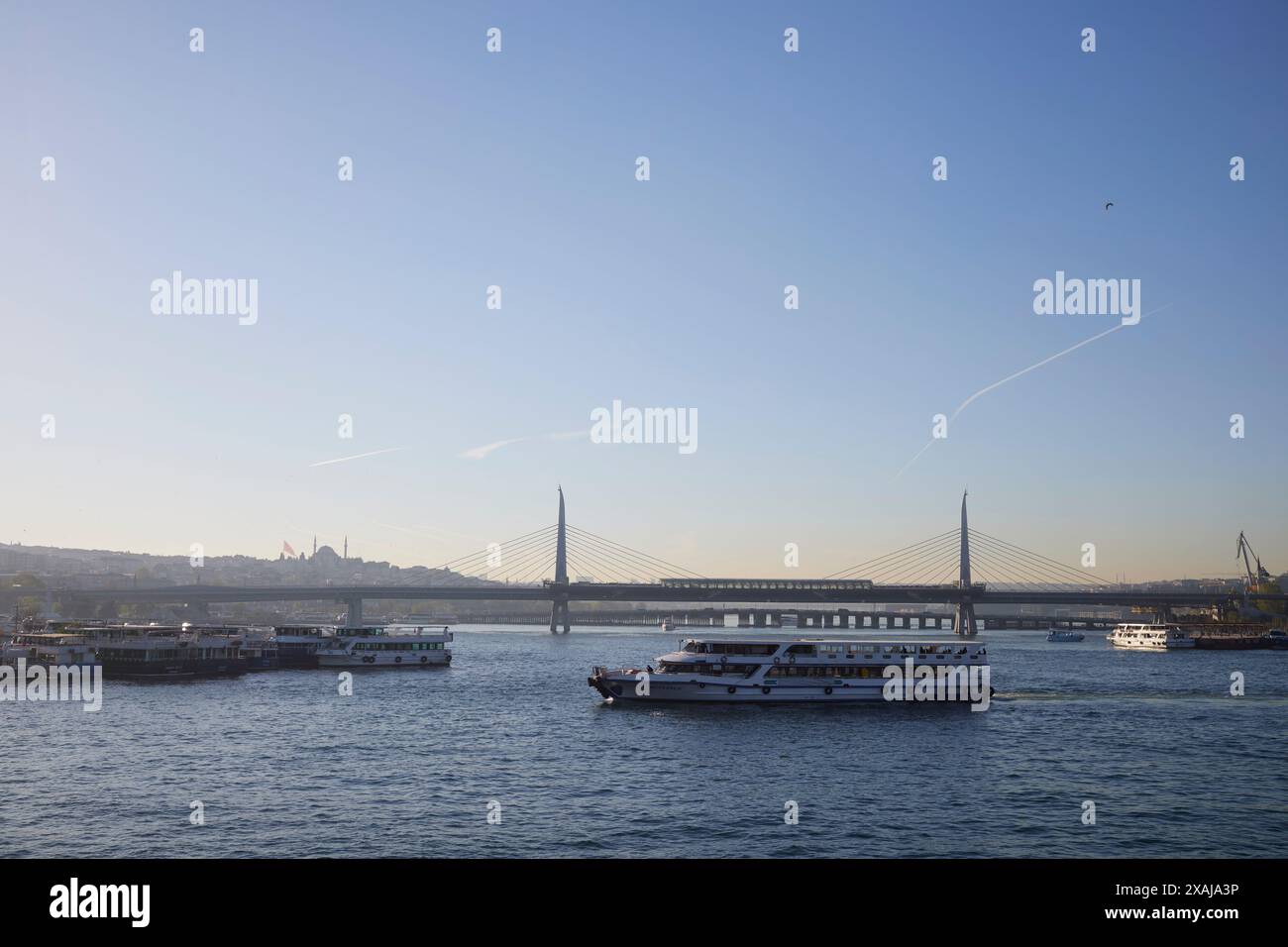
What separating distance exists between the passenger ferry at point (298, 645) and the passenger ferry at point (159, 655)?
9.94 m

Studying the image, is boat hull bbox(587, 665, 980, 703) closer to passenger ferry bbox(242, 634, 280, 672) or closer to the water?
the water

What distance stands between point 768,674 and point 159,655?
6320cm

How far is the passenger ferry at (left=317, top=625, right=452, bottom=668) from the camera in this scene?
120 metres

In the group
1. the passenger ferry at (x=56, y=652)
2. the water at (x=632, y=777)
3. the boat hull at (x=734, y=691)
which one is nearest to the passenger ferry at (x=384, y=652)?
the passenger ferry at (x=56, y=652)

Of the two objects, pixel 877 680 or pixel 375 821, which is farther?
pixel 877 680

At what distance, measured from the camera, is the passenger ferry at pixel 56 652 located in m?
99.3

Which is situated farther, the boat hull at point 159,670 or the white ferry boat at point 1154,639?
the white ferry boat at point 1154,639

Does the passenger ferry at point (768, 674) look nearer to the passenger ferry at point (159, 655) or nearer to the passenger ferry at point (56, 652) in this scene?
the passenger ferry at point (159, 655)

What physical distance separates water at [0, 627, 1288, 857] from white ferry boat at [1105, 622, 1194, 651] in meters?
97.4

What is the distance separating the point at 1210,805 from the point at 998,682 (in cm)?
6025

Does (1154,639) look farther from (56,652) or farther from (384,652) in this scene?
(56,652)

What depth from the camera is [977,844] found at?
34906 millimetres
